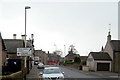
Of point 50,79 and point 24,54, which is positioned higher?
point 24,54

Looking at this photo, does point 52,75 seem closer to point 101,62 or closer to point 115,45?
point 115,45

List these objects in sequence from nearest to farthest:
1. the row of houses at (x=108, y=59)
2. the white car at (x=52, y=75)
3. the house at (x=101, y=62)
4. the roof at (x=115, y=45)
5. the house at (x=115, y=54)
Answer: the white car at (x=52, y=75) → the house at (x=115, y=54) → the row of houses at (x=108, y=59) → the roof at (x=115, y=45) → the house at (x=101, y=62)

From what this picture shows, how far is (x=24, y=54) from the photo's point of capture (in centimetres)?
2555

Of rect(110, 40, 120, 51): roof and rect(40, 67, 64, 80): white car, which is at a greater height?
rect(110, 40, 120, 51): roof

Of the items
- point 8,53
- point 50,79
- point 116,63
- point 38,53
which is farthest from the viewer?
point 38,53

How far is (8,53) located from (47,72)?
28959 millimetres

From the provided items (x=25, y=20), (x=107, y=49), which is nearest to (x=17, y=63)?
(x=25, y=20)

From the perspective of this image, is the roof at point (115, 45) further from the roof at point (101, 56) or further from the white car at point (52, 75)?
the white car at point (52, 75)

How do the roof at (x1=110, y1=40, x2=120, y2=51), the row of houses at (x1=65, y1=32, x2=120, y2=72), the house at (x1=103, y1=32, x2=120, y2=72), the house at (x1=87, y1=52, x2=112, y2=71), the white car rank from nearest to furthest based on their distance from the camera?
the white car < the house at (x1=103, y1=32, x2=120, y2=72) < the row of houses at (x1=65, y1=32, x2=120, y2=72) < the roof at (x1=110, y1=40, x2=120, y2=51) < the house at (x1=87, y1=52, x2=112, y2=71)

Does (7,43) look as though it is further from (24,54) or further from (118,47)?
(24,54)

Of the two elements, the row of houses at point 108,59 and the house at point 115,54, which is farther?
the row of houses at point 108,59

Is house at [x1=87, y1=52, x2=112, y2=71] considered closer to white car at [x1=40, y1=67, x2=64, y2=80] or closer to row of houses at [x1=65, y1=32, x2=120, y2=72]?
row of houses at [x1=65, y1=32, x2=120, y2=72]

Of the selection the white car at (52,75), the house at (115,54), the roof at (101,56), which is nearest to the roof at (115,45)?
the house at (115,54)

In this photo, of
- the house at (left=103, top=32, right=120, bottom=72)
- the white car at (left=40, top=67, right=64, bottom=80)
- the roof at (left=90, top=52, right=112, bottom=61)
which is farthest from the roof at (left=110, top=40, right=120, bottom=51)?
the white car at (left=40, top=67, right=64, bottom=80)
